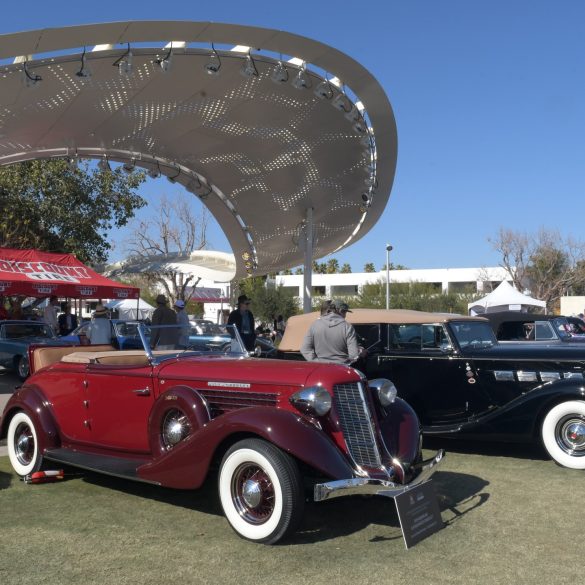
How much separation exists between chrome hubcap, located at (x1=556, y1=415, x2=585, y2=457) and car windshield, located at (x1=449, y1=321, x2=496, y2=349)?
4.31ft

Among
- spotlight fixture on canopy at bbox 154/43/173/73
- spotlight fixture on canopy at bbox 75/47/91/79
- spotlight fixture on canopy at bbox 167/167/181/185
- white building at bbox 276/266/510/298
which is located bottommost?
white building at bbox 276/266/510/298

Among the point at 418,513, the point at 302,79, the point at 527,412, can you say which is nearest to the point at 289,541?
the point at 418,513

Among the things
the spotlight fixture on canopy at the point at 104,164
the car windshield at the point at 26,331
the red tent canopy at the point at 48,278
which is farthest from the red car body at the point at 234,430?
the spotlight fixture on canopy at the point at 104,164

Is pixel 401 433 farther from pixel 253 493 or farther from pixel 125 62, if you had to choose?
pixel 125 62

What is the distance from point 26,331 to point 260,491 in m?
11.5

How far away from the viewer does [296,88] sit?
11.7 meters

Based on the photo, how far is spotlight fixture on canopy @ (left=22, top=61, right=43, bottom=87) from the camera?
9.74 metres

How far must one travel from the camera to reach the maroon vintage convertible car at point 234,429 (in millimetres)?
3895

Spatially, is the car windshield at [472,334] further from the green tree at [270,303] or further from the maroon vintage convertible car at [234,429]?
the green tree at [270,303]

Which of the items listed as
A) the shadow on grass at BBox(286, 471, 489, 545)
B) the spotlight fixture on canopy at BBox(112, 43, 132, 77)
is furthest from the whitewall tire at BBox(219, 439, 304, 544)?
the spotlight fixture on canopy at BBox(112, 43, 132, 77)

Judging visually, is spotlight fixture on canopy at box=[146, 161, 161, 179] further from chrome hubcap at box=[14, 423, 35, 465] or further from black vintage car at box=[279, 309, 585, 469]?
chrome hubcap at box=[14, 423, 35, 465]

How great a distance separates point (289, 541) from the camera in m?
3.99

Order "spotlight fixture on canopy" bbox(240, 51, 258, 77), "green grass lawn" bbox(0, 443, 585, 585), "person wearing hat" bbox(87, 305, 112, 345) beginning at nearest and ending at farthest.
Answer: "green grass lawn" bbox(0, 443, 585, 585) → "person wearing hat" bbox(87, 305, 112, 345) → "spotlight fixture on canopy" bbox(240, 51, 258, 77)

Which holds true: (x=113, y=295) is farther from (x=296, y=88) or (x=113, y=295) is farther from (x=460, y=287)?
(x=460, y=287)
